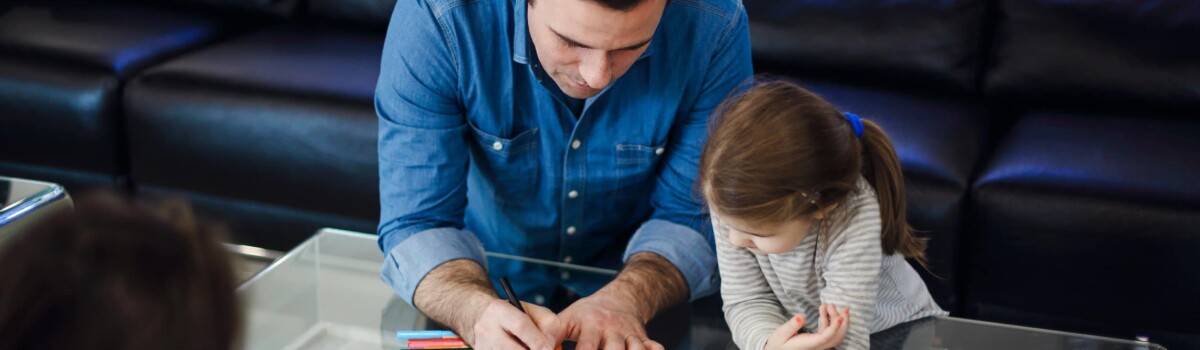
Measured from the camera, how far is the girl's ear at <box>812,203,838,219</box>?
3.67ft

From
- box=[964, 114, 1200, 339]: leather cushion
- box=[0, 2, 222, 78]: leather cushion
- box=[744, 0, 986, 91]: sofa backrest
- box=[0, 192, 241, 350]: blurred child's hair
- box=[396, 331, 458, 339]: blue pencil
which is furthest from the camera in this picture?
box=[0, 2, 222, 78]: leather cushion

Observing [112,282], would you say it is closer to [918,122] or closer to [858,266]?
[858,266]

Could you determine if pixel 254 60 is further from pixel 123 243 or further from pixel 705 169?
pixel 123 243

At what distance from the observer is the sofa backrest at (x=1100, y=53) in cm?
195

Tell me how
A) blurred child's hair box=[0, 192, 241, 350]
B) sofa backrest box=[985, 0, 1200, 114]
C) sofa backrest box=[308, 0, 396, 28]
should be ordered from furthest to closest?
sofa backrest box=[308, 0, 396, 28]
sofa backrest box=[985, 0, 1200, 114]
blurred child's hair box=[0, 192, 241, 350]

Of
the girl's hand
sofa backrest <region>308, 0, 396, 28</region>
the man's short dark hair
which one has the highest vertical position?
the man's short dark hair

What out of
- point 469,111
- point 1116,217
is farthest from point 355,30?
point 1116,217

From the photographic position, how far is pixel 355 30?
240 centimetres

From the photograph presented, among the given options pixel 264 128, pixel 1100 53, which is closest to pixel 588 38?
pixel 264 128

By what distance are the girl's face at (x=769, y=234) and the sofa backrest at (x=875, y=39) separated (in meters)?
1.03

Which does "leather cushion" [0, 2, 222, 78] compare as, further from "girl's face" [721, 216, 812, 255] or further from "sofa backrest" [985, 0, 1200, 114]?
"sofa backrest" [985, 0, 1200, 114]

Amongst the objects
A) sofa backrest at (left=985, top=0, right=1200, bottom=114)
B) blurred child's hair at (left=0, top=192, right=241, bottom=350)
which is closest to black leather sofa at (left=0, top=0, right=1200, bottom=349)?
sofa backrest at (left=985, top=0, right=1200, bottom=114)

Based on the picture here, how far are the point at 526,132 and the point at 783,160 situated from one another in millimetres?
402

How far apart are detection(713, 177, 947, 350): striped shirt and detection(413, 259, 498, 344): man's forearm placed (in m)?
0.25
